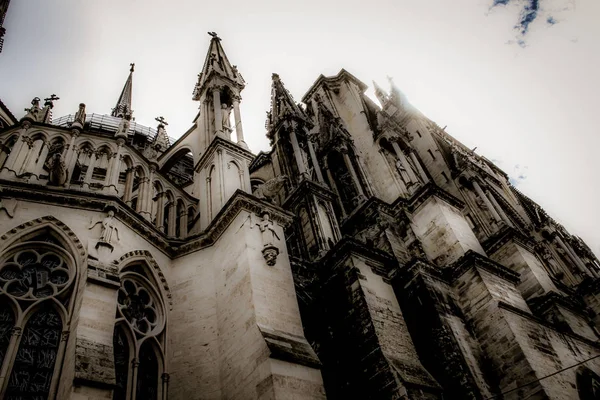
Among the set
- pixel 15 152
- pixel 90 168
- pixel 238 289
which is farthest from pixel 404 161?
pixel 15 152

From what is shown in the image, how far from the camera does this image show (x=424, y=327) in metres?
11.1

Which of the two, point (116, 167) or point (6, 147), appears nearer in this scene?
point (6, 147)

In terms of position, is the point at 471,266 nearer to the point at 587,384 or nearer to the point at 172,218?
the point at 587,384

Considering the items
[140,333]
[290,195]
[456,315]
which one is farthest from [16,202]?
[456,315]

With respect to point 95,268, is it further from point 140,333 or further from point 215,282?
point 215,282

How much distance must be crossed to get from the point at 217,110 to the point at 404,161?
23.3 ft

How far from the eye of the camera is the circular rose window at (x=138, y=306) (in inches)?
349

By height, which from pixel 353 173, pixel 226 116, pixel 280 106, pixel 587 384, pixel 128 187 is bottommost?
pixel 587 384

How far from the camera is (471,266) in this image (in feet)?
39.9

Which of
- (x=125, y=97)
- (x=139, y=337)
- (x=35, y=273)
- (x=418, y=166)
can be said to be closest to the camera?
(x=35, y=273)

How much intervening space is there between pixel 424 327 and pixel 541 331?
281cm

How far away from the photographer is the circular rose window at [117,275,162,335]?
8.86 metres

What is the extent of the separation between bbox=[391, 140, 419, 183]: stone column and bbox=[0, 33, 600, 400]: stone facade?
588mm

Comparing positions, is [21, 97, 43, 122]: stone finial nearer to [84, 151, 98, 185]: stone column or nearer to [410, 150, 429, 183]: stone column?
[84, 151, 98, 185]: stone column
